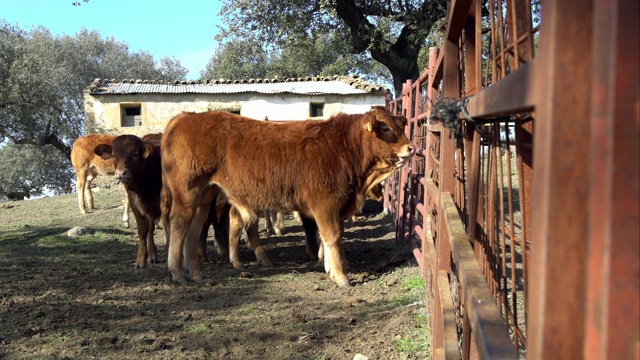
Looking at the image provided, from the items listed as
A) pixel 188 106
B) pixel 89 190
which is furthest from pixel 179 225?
pixel 188 106

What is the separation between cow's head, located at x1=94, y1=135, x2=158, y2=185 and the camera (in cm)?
849

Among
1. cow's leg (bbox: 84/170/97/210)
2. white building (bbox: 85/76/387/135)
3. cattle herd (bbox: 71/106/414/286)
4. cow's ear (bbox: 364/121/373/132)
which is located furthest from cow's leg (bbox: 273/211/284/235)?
white building (bbox: 85/76/387/135)

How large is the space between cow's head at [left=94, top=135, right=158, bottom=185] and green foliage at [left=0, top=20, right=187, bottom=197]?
78.7 ft

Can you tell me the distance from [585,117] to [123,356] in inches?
183

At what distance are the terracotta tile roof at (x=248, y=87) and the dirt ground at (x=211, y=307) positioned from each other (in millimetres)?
16472

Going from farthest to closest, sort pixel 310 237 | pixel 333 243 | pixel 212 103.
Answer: pixel 212 103 < pixel 310 237 < pixel 333 243

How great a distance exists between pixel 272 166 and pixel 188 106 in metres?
19.8

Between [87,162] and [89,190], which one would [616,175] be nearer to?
[87,162]

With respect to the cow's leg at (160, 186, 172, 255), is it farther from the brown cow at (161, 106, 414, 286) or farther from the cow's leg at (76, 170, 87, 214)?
the cow's leg at (76, 170, 87, 214)

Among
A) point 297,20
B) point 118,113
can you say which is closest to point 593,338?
point 297,20

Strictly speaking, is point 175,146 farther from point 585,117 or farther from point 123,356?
point 585,117

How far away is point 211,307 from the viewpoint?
21.0 feet

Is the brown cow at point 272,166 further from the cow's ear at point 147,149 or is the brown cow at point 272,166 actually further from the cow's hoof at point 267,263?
the cow's ear at point 147,149

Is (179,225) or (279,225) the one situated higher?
(179,225)
